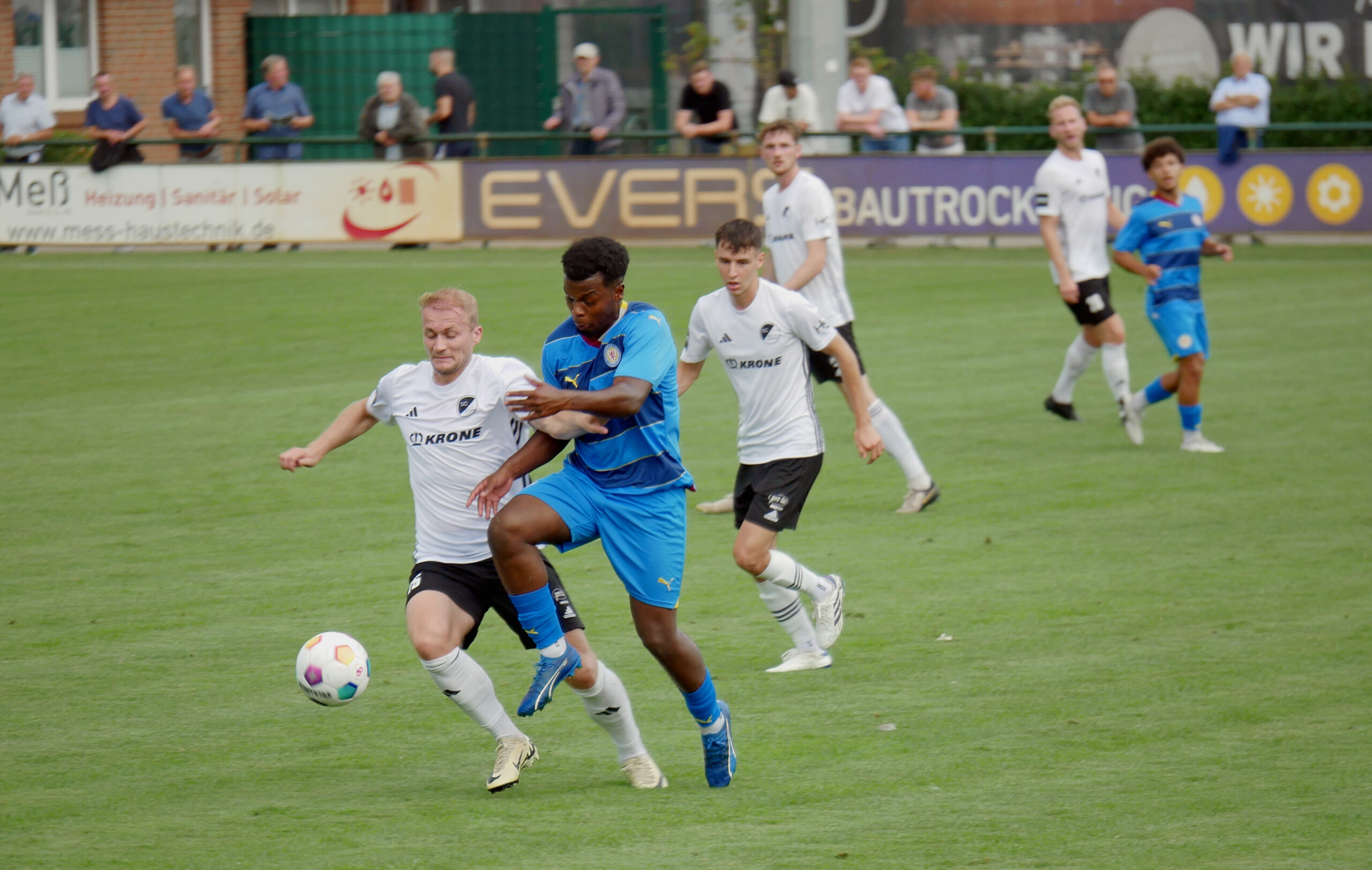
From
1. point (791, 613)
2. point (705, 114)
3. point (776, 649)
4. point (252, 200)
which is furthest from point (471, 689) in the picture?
point (252, 200)

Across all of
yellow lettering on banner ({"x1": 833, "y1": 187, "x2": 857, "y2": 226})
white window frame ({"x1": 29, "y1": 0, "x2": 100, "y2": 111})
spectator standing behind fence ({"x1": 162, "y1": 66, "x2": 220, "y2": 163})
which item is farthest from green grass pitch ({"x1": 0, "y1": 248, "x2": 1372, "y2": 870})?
white window frame ({"x1": 29, "y1": 0, "x2": 100, "y2": 111})

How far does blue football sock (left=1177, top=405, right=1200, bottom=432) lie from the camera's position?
11945mm

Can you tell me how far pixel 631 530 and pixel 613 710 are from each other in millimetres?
629

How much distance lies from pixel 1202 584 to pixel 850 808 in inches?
144

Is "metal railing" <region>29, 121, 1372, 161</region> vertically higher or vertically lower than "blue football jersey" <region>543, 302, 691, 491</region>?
higher

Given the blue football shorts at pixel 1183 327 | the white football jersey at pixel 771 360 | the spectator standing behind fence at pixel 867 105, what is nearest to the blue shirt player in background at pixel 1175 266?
the blue football shorts at pixel 1183 327

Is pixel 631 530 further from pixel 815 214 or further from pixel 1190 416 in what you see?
pixel 1190 416

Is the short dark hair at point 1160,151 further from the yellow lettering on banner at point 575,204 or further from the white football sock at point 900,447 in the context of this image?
the yellow lettering on banner at point 575,204

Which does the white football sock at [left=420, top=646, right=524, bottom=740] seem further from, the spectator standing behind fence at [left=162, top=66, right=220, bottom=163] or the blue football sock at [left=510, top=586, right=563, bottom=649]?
the spectator standing behind fence at [left=162, top=66, right=220, bottom=163]

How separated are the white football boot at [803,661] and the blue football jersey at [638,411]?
5.71 feet

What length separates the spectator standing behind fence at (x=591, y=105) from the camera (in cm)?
2341

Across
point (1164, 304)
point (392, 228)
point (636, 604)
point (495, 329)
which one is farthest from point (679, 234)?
point (636, 604)

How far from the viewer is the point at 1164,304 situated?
11.9 meters

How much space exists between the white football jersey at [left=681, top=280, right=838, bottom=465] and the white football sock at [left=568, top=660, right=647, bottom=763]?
205 cm
